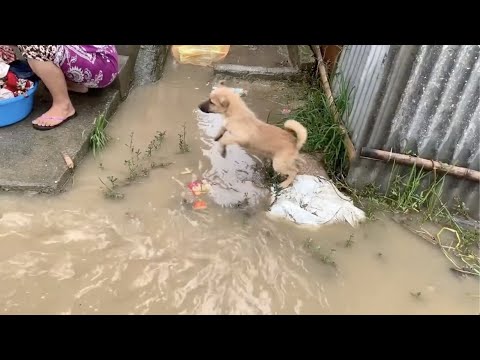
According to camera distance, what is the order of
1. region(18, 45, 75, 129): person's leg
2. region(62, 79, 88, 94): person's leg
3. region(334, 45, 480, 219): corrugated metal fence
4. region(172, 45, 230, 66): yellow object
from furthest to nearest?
region(172, 45, 230, 66): yellow object < region(62, 79, 88, 94): person's leg < region(18, 45, 75, 129): person's leg < region(334, 45, 480, 219): corrugated metal fence

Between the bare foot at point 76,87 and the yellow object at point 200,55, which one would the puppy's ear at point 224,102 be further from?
the yellow object at point 200,55

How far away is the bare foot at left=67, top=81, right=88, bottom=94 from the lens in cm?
487

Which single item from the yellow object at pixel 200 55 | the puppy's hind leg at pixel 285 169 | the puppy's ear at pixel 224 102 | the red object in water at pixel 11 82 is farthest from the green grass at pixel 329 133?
the red object in water at pixel 11 82

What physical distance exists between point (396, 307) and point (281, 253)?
35.4 inches

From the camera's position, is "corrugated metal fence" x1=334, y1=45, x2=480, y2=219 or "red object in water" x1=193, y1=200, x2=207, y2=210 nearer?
"corrugated metal fence" x1=334, y1=45, x2=480, y2=219

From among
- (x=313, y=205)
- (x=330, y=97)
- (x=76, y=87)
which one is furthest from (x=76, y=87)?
(x=313, y=205)

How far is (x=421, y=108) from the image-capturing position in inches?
148

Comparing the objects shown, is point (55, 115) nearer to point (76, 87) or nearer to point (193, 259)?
point (76, 87)

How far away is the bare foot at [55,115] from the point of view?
445 centimetres

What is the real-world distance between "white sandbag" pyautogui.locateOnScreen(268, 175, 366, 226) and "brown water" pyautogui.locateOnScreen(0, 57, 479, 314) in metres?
0.09

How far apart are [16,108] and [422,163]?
142 inches

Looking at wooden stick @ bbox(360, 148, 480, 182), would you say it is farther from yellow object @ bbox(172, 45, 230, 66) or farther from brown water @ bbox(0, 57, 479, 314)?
yellow object @ bbox(172, 45, 230, 66)

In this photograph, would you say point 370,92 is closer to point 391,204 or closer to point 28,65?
point 391,204

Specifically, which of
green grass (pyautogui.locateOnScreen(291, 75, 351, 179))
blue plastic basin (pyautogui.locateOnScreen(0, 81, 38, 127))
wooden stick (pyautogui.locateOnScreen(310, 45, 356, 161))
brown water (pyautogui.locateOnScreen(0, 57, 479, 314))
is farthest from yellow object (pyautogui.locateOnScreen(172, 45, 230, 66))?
brown water (pyautogui.locateOnScreen(0, 57, 479, 314))
